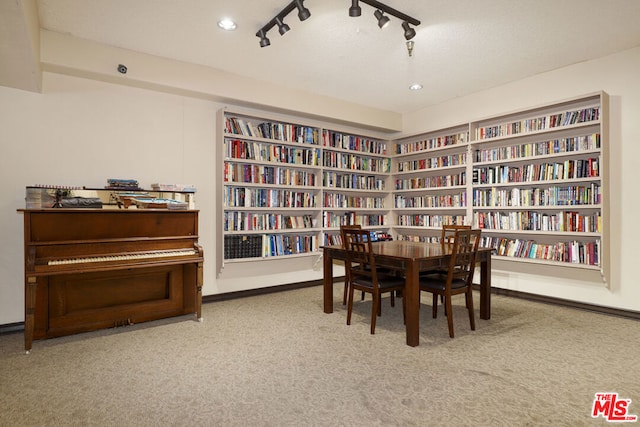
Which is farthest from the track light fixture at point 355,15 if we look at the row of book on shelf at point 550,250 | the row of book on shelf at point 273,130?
the row of book on shelf at point 550,250

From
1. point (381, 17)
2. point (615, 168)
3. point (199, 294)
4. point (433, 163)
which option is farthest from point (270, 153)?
point (615, 168)

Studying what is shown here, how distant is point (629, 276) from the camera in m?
3.68

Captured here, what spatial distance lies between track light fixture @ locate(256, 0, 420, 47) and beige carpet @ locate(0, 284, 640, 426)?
2.63 m

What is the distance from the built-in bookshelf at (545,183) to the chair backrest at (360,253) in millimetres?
2326

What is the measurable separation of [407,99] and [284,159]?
2.18 m

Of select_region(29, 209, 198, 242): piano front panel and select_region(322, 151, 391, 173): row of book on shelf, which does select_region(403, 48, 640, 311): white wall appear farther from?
select_region(29, 209, 198, 242): piano front panel

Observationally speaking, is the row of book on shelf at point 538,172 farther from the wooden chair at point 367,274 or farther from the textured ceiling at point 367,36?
the wooden chair at point 367,274

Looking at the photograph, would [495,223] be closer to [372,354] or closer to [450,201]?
[450,201]

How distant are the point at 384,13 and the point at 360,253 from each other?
2153 millimetres

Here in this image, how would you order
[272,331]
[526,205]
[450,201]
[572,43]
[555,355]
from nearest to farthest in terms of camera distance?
[555,355]
[272,331]
[572,43]
[526,205]
[450,201]

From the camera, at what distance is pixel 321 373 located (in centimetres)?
236

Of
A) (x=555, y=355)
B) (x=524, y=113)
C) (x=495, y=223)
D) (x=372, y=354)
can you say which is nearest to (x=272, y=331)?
(x=372, y=354)

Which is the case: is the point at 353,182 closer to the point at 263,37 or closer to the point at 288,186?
the point at 288,186

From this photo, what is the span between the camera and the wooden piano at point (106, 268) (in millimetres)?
2852
